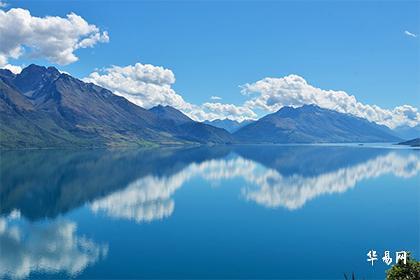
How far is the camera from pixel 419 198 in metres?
149

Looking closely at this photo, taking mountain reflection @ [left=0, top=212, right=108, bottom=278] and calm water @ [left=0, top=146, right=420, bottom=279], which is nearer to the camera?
mountain reflection @ [left=0, top=212, right=108, bottom=278]

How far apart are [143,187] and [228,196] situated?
41.1 m

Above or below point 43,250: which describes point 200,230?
above

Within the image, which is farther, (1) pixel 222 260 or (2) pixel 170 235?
(2) pixel 170 235

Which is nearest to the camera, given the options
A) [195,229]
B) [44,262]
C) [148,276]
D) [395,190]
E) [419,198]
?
[148,276]

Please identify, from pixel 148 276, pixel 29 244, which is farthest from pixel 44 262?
pixel 148 276

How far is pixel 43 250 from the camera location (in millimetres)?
80750

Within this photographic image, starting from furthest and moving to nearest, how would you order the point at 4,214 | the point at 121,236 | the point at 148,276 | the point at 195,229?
the point at 4,214 < the point at 195,229 < the point at 121,236 < the point at 148,276

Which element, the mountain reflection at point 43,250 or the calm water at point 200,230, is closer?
the mountain reflection at point 43,250

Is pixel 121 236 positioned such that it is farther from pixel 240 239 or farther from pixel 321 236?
pixel 321 236

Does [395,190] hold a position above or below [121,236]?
above

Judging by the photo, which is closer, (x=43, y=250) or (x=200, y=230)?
(x=43, y=250)

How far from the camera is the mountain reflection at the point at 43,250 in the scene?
70.3 meters

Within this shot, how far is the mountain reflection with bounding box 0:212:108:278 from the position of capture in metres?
70.3
